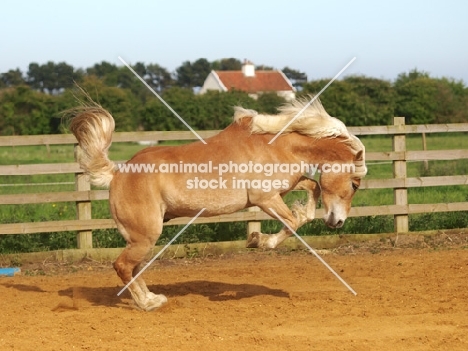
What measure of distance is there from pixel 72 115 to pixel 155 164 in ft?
3.93

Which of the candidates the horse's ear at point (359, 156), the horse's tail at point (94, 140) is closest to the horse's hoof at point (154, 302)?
the horse's tail at point (94, 140)

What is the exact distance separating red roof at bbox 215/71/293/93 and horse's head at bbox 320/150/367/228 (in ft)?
163

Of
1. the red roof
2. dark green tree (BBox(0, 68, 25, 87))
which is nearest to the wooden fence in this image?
dark green tree (BBox(0, 68, 25, 87))

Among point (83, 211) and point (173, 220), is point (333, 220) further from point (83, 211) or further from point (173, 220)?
point (83, 211)

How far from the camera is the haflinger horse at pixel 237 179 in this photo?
6.80m

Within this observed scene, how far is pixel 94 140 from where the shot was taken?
23.5 ft

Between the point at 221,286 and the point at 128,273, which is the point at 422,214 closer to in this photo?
the point at 221,286

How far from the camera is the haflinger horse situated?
6.80m

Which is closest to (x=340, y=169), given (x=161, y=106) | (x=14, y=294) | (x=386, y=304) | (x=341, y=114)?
(x=386, y=304)

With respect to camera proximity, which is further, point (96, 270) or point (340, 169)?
point (96, 270)

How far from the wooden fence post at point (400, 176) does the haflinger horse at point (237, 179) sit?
4.14 m

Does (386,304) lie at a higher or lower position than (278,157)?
lower

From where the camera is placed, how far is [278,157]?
6.85 metres

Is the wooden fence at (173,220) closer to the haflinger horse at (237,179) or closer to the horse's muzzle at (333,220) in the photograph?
the haflinger horse at (237,179)
